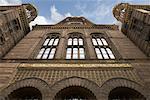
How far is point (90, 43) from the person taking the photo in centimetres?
1695

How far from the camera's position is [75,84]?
11.0m

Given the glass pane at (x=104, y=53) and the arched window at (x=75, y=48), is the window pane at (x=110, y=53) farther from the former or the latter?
the arched window at (x=75, y=48)

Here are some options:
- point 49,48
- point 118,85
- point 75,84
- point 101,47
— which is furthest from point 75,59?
point 101,47

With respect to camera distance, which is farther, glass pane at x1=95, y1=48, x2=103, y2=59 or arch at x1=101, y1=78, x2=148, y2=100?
glass pane at x1=95, y1=48, x2=103, y2=59

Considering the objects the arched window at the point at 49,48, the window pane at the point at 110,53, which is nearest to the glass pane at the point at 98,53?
the window pane at the point at 110,53

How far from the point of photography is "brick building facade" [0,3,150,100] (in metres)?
10.9

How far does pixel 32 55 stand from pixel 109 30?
780 centimetres

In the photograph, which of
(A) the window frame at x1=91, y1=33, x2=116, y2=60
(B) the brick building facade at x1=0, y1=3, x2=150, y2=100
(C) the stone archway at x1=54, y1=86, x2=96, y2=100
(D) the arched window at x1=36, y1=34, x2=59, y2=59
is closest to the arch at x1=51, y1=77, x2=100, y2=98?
(B) the brick building facade at x1=0, y1=3, x2=150, y2=100

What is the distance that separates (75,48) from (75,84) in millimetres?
5984

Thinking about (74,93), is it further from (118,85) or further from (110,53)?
(110,53)

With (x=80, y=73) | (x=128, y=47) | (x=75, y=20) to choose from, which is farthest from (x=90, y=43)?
(x=75, y=20)

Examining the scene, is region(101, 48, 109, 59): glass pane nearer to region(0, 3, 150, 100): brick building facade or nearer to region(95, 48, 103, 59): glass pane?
region(0, 3, 150, 100): brick building facade

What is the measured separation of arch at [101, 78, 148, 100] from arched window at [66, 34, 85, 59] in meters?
4.23

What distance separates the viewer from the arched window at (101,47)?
15.4m
